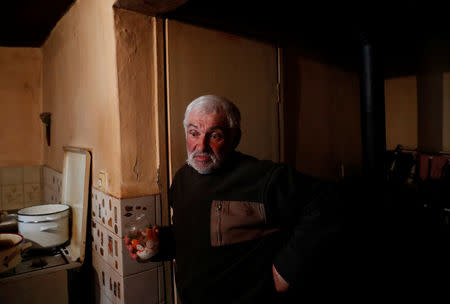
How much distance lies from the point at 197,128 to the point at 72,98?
1.32 m

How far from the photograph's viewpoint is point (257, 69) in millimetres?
1818

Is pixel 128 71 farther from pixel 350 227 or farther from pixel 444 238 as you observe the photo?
pixel 444 238

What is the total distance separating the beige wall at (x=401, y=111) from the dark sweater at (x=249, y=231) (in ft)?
9.60

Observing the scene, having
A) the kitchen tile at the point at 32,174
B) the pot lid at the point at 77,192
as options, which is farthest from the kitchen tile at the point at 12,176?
the pot lid at the point at 77,192

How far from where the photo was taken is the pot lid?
1.67 m

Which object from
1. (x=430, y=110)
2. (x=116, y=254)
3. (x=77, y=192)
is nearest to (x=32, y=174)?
(x=77, y=192)

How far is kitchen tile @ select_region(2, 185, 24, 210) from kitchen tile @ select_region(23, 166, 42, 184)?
0.09m

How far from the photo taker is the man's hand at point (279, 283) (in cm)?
96

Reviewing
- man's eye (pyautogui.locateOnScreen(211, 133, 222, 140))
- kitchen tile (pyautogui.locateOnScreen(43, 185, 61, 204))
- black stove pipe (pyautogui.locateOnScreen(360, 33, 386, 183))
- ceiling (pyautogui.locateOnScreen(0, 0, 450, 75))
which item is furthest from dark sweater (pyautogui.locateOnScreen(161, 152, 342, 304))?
kitchen tile (pyautogui.locateOnScreen(43, 185, 61, 204))

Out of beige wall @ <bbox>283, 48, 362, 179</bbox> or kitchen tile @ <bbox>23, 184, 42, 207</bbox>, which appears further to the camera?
kitchen tile @ <bbox>23, 184, 42, 207</bbox>

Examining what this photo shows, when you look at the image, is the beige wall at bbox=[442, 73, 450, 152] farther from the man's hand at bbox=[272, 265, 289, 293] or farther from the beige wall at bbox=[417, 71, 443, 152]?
the man's hand at bbox=[272, 265, 289, 293]

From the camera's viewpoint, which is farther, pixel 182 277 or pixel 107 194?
pixel 107 194

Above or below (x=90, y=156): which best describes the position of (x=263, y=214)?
below

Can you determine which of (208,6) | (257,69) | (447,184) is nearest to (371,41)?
(257,69)
